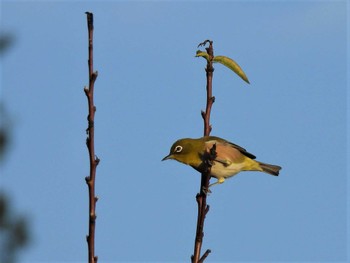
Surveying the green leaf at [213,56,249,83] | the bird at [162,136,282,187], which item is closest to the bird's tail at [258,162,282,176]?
the bird at [162,136,282,187]

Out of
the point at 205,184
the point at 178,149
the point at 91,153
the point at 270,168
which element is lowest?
the point at 91,153

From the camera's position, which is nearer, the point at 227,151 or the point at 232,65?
the point at 232,65

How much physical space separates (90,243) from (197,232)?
0.79 m

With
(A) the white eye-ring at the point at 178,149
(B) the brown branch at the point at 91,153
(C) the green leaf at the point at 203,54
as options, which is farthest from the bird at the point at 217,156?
(B) the brown branch at the point at 91,153

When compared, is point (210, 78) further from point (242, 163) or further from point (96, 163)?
point (242, 163)

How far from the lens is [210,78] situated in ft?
14.3

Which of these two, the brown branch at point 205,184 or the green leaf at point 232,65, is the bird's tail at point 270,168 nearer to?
the brown branch at point 205,184

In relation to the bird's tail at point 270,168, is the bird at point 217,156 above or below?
below

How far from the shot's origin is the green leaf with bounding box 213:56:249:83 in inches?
165

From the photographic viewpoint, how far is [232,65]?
432 cm

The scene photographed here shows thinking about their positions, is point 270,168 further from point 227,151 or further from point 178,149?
point 178,149

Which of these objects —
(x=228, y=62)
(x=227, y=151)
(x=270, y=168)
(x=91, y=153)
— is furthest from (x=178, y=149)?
(x=91, y=153)

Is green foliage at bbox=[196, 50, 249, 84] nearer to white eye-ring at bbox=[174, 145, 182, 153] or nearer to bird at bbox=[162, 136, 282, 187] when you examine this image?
bird at bbox=[162, 136, 282, 187]

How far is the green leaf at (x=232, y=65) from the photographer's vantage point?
4195 mm
